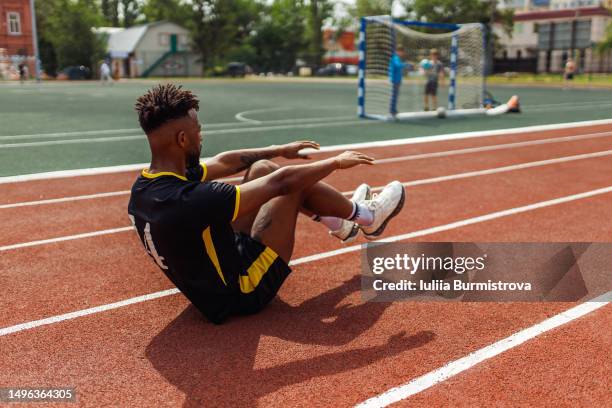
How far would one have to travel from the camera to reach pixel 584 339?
11.8ft

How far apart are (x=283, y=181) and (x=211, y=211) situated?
19.4 inches

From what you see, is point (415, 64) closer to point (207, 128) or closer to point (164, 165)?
point (207, 128)

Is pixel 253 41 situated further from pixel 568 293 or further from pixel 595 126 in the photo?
pixel 568 293

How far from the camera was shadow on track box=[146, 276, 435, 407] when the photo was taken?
122 inches

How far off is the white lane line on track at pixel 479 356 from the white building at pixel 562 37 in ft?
211

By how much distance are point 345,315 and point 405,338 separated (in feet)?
1.66

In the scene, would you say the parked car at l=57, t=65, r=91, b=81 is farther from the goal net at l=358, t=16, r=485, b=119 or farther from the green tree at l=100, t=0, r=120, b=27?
the green tree at l=100, t=0, r=120, b=27

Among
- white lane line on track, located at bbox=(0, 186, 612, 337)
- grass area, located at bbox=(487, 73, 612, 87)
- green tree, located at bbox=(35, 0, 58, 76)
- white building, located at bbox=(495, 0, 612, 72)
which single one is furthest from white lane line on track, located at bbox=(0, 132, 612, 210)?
green tree, located at bbox=(35, 0, 58, 76)

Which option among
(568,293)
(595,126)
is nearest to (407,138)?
(595,126)

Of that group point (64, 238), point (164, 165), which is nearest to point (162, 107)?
point (164, 165)

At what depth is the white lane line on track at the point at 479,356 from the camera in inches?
118

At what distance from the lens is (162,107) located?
3.24m

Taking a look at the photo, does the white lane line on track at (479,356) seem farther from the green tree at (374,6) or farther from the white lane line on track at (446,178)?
the green tree at (374,6)

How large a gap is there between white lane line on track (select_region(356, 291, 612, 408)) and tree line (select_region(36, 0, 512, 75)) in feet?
214
